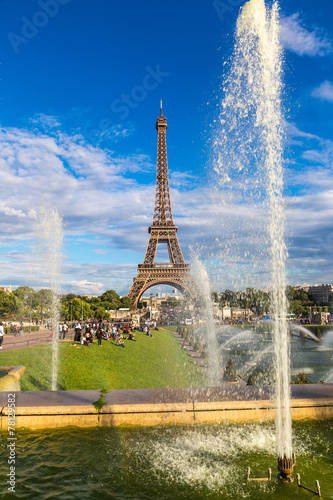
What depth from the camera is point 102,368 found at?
18141 millimetres

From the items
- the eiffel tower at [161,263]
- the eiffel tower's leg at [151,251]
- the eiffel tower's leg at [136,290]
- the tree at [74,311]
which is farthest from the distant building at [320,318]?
the tree at [74,311]

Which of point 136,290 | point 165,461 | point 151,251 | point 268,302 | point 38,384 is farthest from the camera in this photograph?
point 268,302

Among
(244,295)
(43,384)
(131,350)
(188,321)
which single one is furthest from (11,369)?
(244,295)

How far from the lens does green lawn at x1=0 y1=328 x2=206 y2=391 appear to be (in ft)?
49.2

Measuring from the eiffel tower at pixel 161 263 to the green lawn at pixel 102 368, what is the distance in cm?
4055

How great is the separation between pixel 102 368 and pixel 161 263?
166 ft

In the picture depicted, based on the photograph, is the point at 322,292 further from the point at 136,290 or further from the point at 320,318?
the point at 136,290

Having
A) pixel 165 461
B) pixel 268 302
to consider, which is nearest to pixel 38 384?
pixel 165 461

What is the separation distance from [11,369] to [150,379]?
8304 millimetres

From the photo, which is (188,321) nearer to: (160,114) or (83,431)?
(160,114)

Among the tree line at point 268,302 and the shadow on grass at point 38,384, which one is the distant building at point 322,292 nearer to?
the tree line at point 268,302

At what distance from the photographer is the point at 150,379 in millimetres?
19297

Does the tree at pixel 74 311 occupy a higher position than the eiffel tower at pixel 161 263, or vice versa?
the eiffel tower at pixel 161 263

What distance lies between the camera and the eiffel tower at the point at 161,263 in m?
66.6
